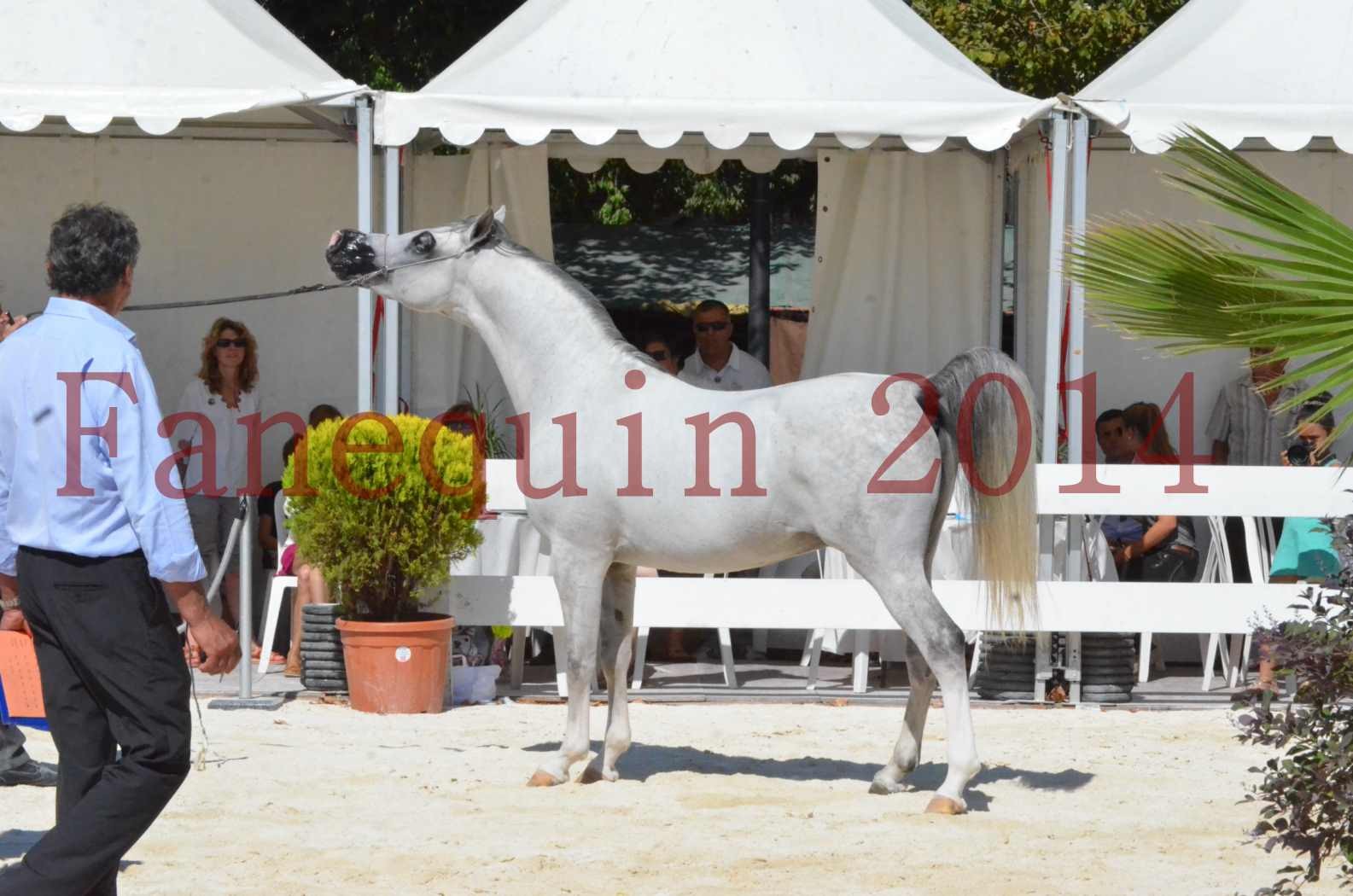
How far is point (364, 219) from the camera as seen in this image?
7668 mm

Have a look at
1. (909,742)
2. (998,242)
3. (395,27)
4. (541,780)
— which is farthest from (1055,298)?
(395,27)

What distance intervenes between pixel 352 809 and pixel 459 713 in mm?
1925

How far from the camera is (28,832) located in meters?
5.07

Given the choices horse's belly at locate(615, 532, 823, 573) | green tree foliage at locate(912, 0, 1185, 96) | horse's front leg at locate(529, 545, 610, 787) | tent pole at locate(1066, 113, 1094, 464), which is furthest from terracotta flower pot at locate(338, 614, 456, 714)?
green tree foliage at locate(912, 0, 1185, 96)

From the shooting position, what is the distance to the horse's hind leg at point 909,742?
228 inches

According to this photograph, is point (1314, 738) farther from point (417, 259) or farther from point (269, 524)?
point (269, 524)

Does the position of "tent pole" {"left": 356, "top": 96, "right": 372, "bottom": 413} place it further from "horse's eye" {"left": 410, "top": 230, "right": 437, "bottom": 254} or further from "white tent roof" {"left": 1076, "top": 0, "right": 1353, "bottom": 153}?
"white tent roof" {"left": 1076, "top": 0, "right": 1353, "bottom": 153}

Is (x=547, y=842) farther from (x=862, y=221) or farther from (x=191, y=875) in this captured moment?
(x=862, y=221)

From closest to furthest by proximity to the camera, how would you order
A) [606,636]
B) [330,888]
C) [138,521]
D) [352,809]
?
1. [138,521]
2. [330,888]
3. [352,809]
4. [606,636]

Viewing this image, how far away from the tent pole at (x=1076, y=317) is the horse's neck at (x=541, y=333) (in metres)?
2.67

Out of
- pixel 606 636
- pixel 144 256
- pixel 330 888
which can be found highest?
pixel 144 256

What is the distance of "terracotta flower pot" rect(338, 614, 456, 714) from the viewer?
7.27 m

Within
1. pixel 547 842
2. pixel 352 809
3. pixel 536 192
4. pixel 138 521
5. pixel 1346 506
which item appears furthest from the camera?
pixel 536 192

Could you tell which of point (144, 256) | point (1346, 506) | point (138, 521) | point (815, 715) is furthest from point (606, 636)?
point (144, 256)
